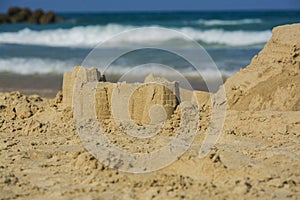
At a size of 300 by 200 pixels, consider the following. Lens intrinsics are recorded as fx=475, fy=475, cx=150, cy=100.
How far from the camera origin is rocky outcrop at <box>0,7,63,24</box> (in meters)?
43.0

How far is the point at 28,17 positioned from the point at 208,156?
4284 centimetres

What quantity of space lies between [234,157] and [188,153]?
43 centimetres

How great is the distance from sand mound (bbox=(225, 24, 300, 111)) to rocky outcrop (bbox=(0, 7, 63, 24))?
38631 mm

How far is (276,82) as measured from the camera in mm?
6066

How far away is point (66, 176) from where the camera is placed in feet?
12.6

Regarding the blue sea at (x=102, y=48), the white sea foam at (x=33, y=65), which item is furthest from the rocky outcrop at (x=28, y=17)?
the white sea foam at (x=33, y=65)

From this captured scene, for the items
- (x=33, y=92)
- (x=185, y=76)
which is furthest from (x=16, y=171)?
(x=185, y=76)

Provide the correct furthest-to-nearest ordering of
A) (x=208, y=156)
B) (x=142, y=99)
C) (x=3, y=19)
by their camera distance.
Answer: (x=3, y=19), (x=142, y=99), (x=208, y=156)

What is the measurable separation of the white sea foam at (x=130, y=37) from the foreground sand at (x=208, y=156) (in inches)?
588

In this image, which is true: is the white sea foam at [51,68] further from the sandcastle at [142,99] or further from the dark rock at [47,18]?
the dark rock at [47,18]

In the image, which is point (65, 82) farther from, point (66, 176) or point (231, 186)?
point (231, 186)

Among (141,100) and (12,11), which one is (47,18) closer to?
(12,11)

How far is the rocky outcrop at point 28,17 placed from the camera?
42969 millimetres

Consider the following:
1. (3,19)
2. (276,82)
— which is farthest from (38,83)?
(3,19)
